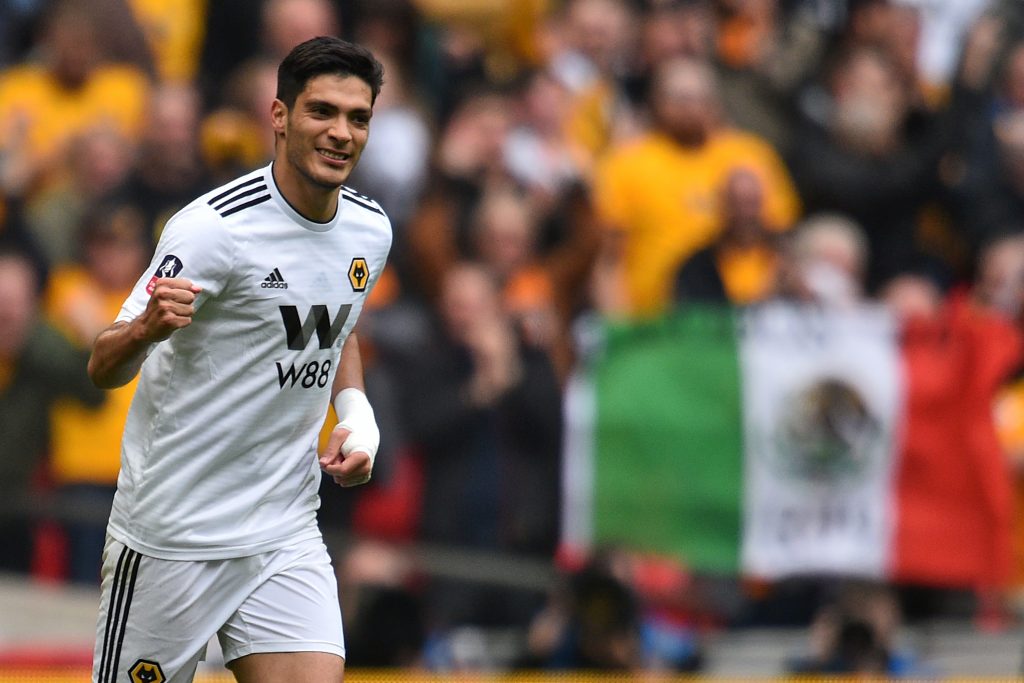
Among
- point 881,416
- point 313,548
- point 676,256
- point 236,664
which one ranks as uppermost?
point 676,256

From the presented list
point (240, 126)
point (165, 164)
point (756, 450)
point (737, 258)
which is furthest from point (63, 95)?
point (756, 450)

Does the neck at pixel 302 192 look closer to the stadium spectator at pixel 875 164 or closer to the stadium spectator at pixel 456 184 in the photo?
the stadium spectator at pixel 456 184

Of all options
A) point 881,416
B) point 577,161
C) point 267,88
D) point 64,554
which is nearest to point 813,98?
point 577,161

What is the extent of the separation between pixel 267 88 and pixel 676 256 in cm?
252

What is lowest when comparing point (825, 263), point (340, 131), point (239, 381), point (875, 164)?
point (239, 381)

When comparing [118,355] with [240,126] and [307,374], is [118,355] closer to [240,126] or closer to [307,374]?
[307,374]

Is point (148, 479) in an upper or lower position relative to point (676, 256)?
lower

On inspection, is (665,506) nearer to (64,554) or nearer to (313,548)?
(64,554)

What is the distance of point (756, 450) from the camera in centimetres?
859

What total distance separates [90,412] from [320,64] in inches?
183

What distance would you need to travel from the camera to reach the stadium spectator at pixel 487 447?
28.4 ft

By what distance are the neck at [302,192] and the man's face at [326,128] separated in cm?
4

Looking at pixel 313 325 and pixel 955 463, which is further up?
pixel 313 325

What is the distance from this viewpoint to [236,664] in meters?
4.62
